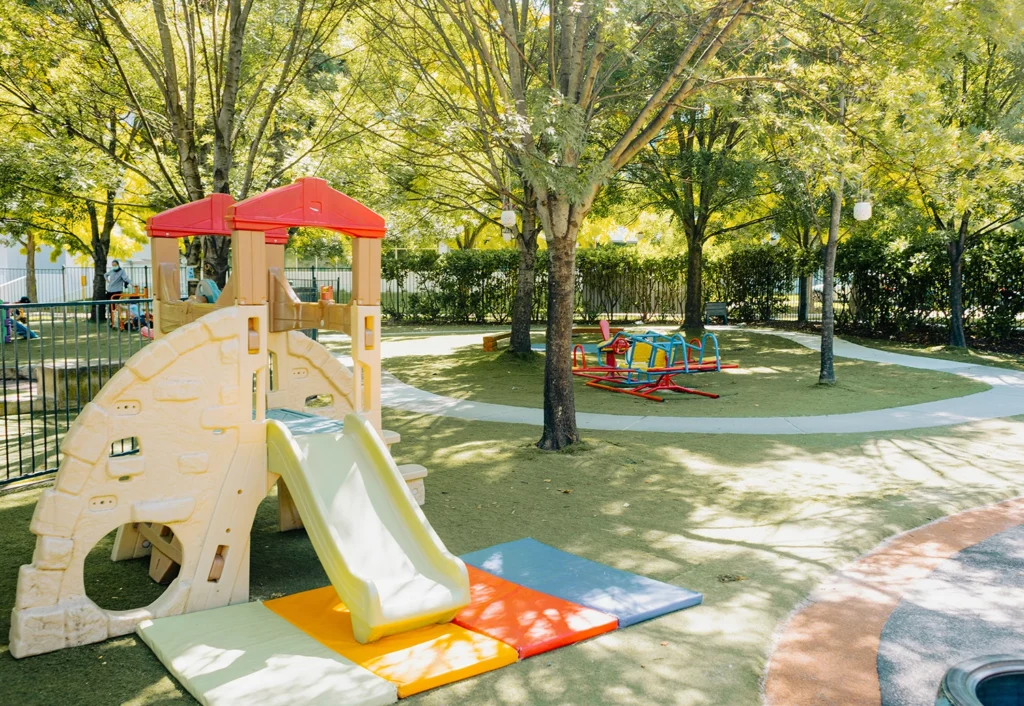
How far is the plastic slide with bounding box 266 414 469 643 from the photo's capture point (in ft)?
15.4

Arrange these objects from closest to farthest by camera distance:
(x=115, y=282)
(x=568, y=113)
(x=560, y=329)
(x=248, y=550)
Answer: (x=248, y=550) → (x=568, y=113) → (x=560, y=329) → (x=115, y=282)

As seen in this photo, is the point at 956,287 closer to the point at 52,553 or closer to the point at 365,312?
the point at 365,312

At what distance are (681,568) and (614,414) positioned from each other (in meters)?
5.77

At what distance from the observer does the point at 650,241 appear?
27.4 m

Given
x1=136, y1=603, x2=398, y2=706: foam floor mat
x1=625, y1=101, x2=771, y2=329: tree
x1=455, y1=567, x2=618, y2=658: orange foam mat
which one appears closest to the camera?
x1=136, y1=603, x2=398, y2=706: foam floor mat

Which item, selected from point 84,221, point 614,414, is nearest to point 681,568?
point 614,414

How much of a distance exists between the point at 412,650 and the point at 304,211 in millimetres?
2988

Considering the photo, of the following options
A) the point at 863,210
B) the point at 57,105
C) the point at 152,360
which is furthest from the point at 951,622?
the point at 57,105

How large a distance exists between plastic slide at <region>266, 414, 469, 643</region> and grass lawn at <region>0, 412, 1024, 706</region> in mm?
631

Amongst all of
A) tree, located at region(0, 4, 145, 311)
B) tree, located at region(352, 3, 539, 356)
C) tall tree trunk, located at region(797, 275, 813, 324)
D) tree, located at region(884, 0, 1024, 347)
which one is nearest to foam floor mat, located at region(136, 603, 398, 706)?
tree, located at region(352, 3, 539, 356)

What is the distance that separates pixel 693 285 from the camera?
2267 cm

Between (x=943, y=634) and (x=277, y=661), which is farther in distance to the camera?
(x=943, y=634)

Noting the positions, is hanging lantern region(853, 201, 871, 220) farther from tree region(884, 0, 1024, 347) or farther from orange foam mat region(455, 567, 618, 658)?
orange foam mat region(455, 567, 618, 658)

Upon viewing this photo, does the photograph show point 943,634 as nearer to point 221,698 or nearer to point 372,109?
point 221,698
